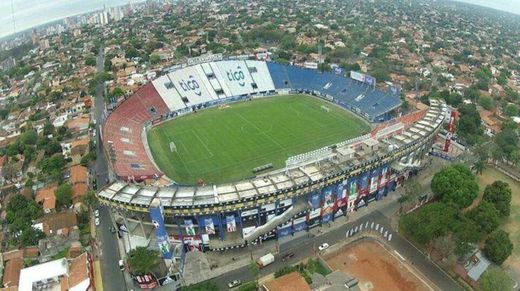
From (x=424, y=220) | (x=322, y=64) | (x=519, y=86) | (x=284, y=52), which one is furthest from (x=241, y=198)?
(x=519, y=86)

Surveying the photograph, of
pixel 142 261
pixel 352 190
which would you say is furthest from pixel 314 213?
pixel 142 261

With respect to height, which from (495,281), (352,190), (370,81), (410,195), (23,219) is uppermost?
(370,81)

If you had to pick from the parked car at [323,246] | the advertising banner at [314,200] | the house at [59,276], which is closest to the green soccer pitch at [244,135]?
the advertising banner at [314,200]

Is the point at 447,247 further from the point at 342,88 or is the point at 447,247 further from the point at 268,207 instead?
the point at 342,88

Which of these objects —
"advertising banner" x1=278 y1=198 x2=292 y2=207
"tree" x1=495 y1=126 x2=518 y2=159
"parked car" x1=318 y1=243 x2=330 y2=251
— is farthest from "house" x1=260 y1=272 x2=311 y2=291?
"tree" x1=495 y1=126 x2=518 y2=159

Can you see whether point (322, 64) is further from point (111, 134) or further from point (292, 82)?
point (111, 134)

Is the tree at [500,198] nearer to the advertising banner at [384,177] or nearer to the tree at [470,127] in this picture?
the advertising banner at [384,177]
